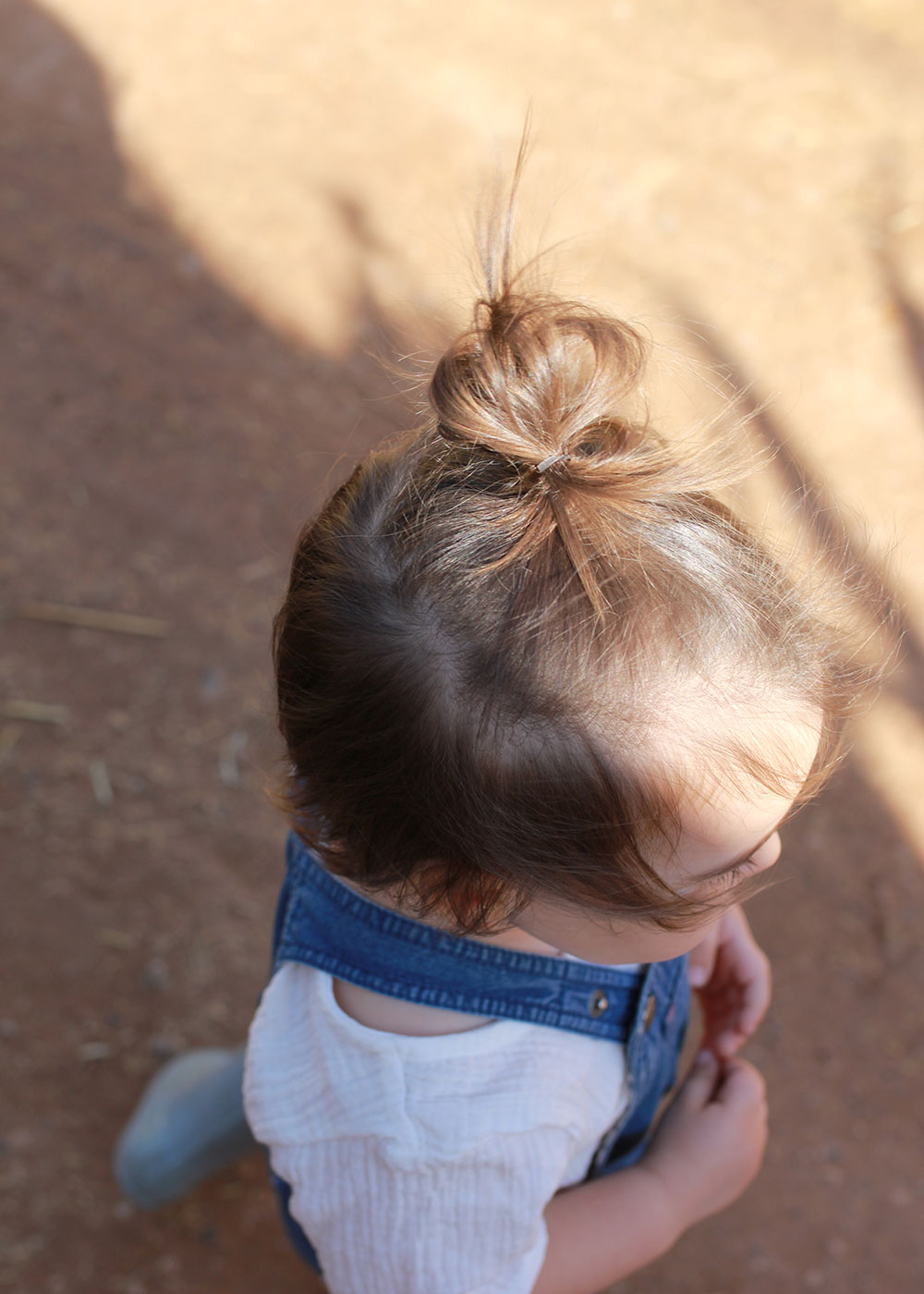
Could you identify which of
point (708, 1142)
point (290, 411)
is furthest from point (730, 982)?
point (290, 411)

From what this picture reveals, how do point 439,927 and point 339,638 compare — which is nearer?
point 339,638

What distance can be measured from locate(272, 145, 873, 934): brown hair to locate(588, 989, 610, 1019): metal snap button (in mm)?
196

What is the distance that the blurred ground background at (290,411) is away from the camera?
5.72 ft

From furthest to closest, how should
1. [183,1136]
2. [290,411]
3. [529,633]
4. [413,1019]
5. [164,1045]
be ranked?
1. [290,411]
2. [164,1045]
3. [183,1136]
4. [413,1019]
5. [529,633]

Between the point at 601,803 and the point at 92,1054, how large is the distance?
128cm

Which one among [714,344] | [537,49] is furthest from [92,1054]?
[537,49]

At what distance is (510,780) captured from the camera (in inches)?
32.9

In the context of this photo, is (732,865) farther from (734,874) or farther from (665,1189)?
(665,1189)

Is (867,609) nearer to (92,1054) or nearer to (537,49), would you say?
(92,1054)

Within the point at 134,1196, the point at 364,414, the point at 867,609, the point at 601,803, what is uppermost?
the point at 601,803

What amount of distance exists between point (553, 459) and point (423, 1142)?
23.0 inches

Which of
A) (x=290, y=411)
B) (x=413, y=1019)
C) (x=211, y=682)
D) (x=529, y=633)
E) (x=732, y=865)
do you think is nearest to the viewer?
(x=529, y=633)

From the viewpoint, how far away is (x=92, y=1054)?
1764 millimetres

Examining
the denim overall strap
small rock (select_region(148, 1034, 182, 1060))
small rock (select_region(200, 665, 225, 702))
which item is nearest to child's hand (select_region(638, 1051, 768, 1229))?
the denim overall strap
